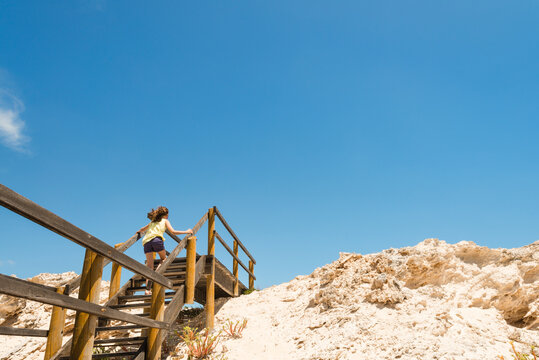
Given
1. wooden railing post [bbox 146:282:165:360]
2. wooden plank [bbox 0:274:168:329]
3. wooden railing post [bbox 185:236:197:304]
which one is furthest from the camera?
wooden railing post [bbox 185:236:197:304]

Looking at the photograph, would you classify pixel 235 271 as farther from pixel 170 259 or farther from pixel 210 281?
pixel 170 259

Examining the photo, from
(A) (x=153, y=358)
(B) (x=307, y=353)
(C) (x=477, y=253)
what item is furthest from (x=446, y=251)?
(A) (x=153, y=358)

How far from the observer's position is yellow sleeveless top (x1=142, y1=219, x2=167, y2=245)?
7.52 metres

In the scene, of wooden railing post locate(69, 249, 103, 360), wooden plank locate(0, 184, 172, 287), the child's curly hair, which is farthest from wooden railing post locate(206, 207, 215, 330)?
wooden railing post locate(69, 249, 103, 360)

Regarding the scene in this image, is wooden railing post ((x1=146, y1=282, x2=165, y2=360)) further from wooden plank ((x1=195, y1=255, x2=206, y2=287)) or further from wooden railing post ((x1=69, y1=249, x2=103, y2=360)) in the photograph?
wooden plank ((x1=195, y1=255, x2=206, y2=287))

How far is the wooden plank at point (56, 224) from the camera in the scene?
2.64m

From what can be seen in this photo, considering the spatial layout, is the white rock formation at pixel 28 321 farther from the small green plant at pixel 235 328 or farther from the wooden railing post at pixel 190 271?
the wooden railing post at pixel 190 271

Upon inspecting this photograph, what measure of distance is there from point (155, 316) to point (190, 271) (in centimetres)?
154

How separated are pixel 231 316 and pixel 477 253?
572cm

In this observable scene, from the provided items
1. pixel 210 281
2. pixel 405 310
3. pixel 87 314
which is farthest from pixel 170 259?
pixel 405 310

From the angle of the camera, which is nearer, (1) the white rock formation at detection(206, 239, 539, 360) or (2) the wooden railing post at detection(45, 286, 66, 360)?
(2) the wooden railing post at detection(45, 286, 66, 360)

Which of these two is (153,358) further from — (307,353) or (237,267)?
(237,267)

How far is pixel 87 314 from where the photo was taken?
3.83 m

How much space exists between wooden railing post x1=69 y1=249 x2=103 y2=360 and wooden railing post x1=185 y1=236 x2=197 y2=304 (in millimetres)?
2976
